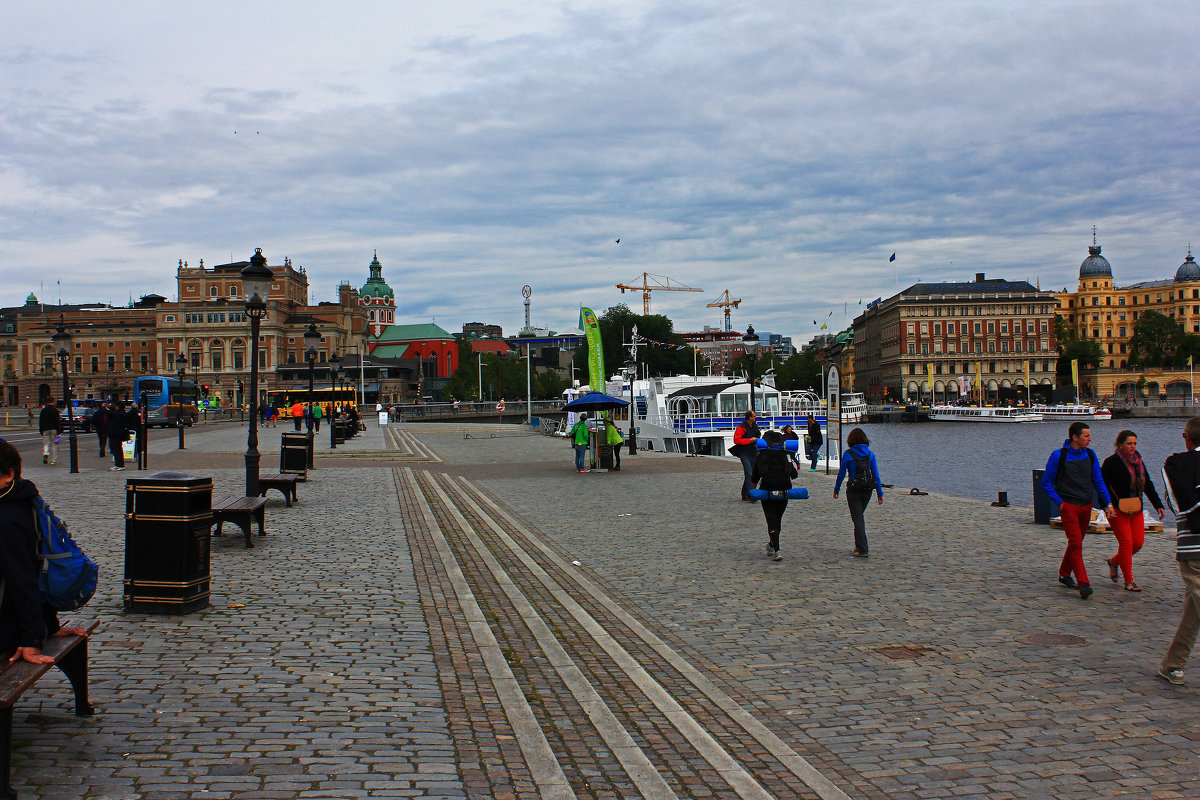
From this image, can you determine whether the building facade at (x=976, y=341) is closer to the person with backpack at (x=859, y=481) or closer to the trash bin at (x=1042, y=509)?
the trash bin at (x=1042, y=509)

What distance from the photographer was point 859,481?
12.0m

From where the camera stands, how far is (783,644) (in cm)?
787

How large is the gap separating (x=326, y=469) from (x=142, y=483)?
1979cm

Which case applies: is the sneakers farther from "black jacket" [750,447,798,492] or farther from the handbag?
"black jacket" [750,447,798,492]

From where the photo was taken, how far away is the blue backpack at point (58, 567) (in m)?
5.04

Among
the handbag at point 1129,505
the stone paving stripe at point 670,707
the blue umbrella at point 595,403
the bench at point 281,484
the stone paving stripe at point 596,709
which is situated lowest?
the stone paving stripe at point 670,707

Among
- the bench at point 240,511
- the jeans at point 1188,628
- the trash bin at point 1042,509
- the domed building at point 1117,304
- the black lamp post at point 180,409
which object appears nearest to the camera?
the jeans at point 1188,628

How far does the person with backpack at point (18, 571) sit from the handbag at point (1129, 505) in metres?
9.25

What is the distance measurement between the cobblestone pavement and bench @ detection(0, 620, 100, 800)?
15 centimetres

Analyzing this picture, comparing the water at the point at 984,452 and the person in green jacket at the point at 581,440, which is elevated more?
the person in green jacket at the point at 581,440

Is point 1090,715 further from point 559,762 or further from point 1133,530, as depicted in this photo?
point 1133,530

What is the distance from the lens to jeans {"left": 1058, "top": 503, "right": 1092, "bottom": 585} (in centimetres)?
950

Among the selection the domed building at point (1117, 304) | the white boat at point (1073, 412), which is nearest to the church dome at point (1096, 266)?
the domed building at point (1117, 304)

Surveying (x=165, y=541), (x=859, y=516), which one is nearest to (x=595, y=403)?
(x=859, y=516)
